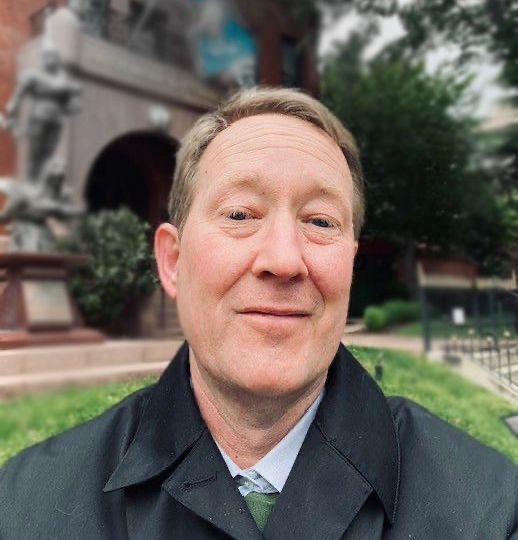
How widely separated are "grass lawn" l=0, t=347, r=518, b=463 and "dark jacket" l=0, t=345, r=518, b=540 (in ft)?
0.58

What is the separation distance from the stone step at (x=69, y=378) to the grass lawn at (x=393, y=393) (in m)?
0.02

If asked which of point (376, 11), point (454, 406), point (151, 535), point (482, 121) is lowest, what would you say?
point (151, 535)

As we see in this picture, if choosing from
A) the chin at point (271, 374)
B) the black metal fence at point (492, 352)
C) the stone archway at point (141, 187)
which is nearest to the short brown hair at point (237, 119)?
the stone archway at point (141, 187)

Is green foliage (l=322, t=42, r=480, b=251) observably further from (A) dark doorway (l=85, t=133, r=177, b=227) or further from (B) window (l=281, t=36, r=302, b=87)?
(A) dark doorway (l=85, t=133, r=177, b=227)

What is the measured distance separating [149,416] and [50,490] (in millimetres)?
309

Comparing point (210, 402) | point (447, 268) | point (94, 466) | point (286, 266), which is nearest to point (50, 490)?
point (94, 466)

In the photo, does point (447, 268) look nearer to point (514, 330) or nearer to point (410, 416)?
point (514, 330)

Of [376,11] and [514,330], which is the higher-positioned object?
[376,11]

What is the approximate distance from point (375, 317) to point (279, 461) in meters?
0.70

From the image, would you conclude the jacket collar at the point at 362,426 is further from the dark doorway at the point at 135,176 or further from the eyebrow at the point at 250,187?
the dark doorway at the point at 135,176

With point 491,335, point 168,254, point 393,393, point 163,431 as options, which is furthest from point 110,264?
point 491,335

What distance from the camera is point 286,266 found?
1.26 meters

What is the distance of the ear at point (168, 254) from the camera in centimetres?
162

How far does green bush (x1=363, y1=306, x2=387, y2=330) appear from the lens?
6.32ft
